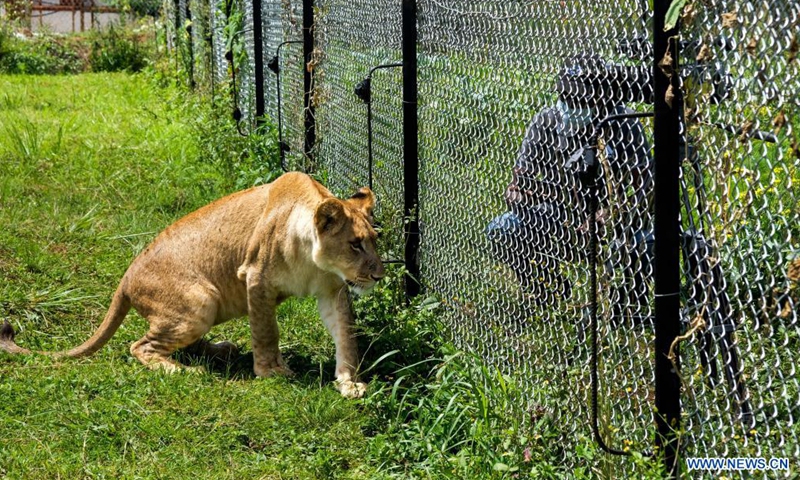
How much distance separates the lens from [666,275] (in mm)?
3000

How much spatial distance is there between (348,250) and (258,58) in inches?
195

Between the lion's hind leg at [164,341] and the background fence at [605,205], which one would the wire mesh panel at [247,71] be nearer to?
the background fence at [605,205]

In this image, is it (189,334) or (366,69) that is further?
(366,69)

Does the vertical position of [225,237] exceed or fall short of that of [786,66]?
it falls short

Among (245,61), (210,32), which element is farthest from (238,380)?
(210,32)

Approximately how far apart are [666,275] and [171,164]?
7.61 metres

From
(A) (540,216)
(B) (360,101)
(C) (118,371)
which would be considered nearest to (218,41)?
(B) (360,101)

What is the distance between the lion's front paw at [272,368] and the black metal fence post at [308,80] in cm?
269

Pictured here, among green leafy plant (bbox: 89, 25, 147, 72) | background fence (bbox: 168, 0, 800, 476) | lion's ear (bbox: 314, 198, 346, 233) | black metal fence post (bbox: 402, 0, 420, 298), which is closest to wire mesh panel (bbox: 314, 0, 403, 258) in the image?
background fence (bbox: 168, 0, 800, 476)

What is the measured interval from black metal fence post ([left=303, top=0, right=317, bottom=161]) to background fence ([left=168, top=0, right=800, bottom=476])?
1682mm

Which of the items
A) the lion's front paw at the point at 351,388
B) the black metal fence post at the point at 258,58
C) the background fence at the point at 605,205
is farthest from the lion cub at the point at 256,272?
the black metal fence post at the point at 258,58

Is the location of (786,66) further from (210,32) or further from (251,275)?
(210,32)

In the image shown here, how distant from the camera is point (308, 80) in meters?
7.83

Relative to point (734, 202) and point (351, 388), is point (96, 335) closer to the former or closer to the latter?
point (351, 388)
